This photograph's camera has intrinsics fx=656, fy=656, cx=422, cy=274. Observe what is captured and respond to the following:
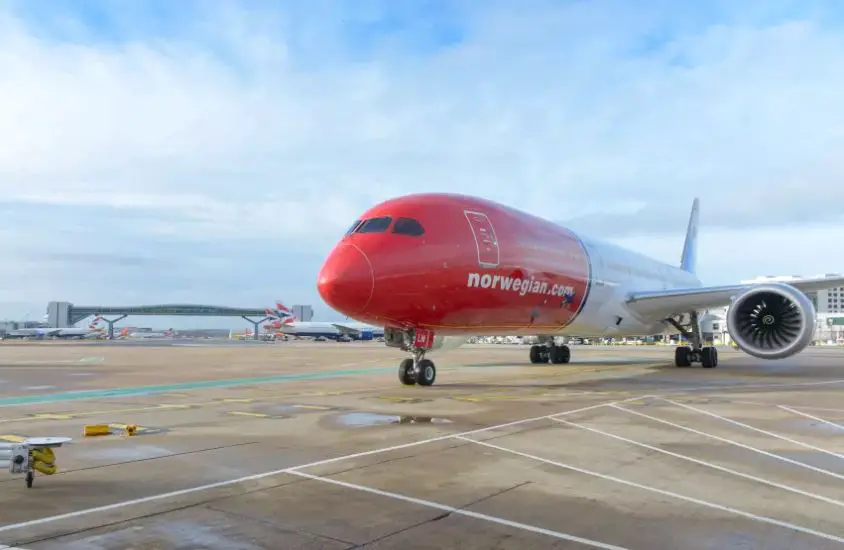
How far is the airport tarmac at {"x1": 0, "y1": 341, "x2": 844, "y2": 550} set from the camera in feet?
13.9

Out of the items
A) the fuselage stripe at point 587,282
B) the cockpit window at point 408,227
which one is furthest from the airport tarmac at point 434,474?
the fuselage stripe at point 587,282

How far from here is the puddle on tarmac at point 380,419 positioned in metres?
9.22

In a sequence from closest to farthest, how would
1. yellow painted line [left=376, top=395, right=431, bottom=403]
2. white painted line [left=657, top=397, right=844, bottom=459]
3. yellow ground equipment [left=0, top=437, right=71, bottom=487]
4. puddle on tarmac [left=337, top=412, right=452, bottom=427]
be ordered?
yellow ground equipment [left=0, top=437, right=71, bottom=487] < white painted line [left=657, top=397, right=844, bottom=459] < puddle on tarmac [left=337, top=412, right=452, bottom=427] < yellow painted line [left=376, top=395, right=431, bottom=403]

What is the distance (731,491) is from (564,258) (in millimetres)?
11921

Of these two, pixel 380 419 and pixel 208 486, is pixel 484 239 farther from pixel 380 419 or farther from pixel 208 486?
pixel 208 486

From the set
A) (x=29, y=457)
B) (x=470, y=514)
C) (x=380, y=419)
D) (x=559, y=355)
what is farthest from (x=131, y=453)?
(x=559, y=355)

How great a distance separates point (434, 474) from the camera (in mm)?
5957

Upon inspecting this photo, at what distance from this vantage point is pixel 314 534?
4.18 metres

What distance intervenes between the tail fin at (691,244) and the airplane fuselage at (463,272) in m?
16.2

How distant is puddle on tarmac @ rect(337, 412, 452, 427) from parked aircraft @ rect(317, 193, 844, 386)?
2942 mm

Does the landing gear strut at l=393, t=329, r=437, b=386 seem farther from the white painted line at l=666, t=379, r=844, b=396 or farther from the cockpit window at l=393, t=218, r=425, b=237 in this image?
the white painted line at l=666, t=379, r=844, b=396

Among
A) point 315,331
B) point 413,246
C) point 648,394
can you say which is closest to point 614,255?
point 648,394

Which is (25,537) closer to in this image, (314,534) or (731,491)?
(314,534)

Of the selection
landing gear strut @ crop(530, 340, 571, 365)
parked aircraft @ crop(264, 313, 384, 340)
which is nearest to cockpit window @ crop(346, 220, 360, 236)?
landing gear strut @ crop(530, 340, 571, 365)
